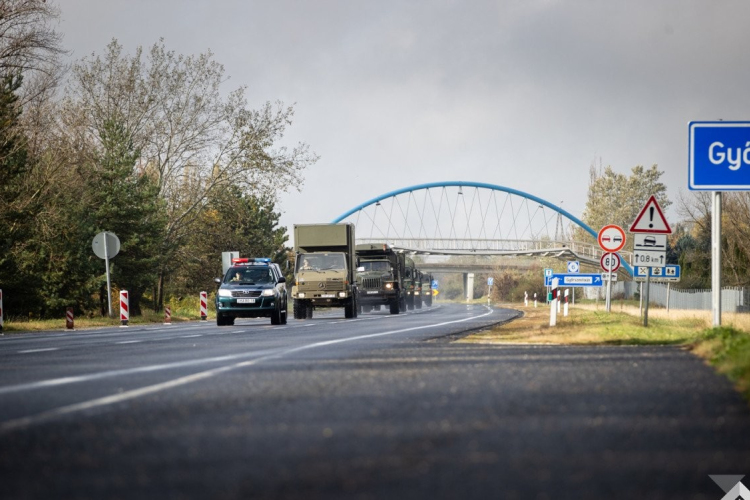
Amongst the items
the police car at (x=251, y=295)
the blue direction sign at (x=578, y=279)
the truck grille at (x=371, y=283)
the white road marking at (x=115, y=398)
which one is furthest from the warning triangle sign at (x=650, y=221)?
the truck grille at (x=371, y=283)

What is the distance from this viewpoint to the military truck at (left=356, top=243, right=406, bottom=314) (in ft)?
167

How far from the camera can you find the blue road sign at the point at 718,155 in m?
18.0

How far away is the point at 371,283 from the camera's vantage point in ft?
168

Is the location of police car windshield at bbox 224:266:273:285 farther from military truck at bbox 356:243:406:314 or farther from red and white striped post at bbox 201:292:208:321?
military truck at bbox 356:243:406:314

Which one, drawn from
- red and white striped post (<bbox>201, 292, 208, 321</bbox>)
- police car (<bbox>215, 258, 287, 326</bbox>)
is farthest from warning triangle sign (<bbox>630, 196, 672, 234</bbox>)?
red and white striped post (<bbox>201, 292, 208, 321</bbox>)

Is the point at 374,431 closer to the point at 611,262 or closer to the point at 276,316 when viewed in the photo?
the point at 276,316

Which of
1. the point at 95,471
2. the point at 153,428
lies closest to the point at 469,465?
the point at 95,471

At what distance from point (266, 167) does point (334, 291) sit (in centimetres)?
1457

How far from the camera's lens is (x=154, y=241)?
49156 mm

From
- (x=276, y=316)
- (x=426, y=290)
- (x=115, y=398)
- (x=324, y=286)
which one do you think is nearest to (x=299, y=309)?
(x=324, y=286)

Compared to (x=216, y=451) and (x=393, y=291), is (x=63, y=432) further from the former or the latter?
(x=393, y=291)

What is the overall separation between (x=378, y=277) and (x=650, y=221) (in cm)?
2945

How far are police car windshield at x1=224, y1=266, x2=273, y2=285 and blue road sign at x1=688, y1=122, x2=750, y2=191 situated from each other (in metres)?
16.5

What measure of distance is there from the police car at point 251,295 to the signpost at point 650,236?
460 inches
